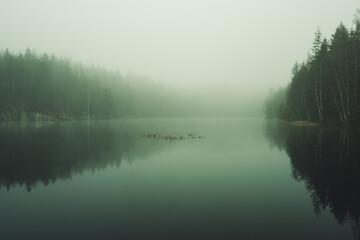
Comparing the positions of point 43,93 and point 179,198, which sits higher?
point 43,93

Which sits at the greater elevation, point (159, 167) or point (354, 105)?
point (354, 105)

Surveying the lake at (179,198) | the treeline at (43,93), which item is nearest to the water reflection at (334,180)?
the lake at (179,198)

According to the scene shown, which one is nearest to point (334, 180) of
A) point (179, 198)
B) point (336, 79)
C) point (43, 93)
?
point (179, 198)

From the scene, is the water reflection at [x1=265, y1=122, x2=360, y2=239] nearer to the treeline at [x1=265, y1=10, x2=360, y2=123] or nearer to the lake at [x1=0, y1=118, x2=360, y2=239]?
the lake at [x1=0, y1=118, x2=360, y2=239]

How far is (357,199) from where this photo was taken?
28.8ft

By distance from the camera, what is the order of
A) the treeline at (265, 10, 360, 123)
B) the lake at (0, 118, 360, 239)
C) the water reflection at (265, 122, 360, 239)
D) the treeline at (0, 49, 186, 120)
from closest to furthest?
the lake at (0, 118, 360, 239)
the water reflection at (265, 122, 360, 239)
the treeline at (265, 10, 360, 123)
the treeline at (0, 49, 186, 120)

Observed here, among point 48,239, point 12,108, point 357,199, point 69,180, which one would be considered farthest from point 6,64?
point 357,199

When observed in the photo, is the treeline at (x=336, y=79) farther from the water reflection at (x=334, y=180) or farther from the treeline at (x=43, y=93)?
the treeline at (x=43, y=93)

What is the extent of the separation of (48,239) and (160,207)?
12.3 ft

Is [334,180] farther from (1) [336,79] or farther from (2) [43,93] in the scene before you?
(2) [43,93]

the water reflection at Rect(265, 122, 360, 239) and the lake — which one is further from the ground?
the water reflection at Rect(265, 122, 360, 239)

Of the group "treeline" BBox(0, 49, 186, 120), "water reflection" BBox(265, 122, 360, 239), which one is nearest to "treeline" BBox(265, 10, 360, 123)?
"water reflection" BBox(265, 122, 360, 239)

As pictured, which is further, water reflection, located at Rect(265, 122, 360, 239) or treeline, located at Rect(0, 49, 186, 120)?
treeline, located at Rect(0, 49, 186, 120)

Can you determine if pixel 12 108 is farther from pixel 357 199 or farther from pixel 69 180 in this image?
pixel 357 199
